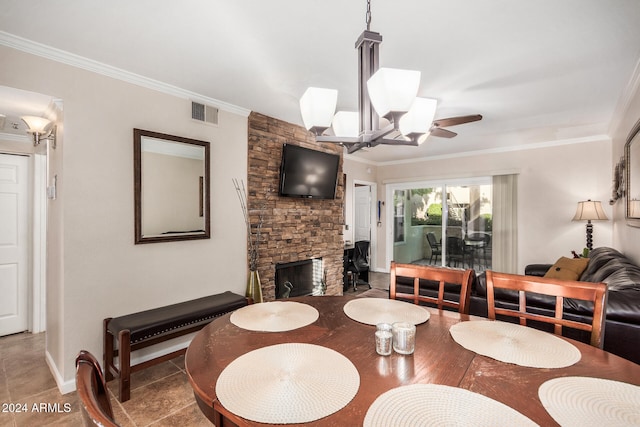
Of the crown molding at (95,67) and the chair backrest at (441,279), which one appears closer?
the chair backrest at (441,279)

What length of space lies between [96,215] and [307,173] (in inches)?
89.5

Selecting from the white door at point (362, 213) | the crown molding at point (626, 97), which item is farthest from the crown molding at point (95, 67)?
the white door at point (362, 213)

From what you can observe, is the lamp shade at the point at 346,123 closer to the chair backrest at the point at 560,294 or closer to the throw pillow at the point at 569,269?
the chair backrest at the point at 560,294

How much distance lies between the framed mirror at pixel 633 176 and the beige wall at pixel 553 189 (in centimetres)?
165

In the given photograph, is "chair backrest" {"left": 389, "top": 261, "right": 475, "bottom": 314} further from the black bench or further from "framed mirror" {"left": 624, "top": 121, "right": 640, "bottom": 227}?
"framed mirror" {"left": 624, "top": 121, "right": 640, "bottom": 227}

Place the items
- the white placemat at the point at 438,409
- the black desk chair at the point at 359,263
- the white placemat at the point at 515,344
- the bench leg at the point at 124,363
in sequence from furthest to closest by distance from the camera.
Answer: the black desk chair at the point at 359,263, the bench leg at the point at 124,363, the white placemat at the point at 515,344, the white placemat at the point at 438,409

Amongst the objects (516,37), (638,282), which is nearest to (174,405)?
(638,282)

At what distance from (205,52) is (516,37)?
2.12 meters

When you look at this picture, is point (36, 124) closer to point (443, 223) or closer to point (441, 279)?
point (441, 279)

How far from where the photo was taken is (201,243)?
2992mm

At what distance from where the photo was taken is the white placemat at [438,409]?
753 mm

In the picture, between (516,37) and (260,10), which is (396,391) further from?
(516,37)

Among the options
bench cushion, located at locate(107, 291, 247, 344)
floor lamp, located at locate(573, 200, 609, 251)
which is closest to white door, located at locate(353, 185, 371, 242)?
floor lamp, located at locate(573, 200, 609, 251)

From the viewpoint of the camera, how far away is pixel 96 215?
7.67 feet
